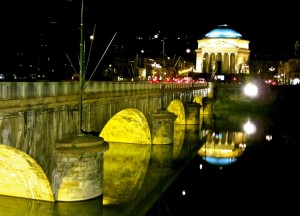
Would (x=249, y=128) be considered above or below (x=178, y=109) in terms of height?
below

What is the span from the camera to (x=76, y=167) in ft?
60.0

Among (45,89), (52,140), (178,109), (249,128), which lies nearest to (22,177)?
(52,140)

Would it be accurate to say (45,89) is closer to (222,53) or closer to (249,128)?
(249,128)

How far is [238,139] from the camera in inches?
1748

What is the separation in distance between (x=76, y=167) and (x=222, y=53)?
354ft

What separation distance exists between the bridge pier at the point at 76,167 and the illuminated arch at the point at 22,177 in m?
0.58

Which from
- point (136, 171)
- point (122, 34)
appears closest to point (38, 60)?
point (122, 34)

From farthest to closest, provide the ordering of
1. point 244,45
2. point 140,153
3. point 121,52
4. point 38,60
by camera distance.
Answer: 1. point 244,45
2. point 121,52
3. point 38,60
4. point 140,153

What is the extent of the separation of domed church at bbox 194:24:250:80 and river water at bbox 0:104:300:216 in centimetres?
7785

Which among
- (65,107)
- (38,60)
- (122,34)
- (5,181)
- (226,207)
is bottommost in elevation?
(226,207)

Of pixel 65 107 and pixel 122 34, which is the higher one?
pixel 122 34

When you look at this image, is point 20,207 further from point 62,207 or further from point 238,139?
point 238,139

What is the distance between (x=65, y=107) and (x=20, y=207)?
500cm

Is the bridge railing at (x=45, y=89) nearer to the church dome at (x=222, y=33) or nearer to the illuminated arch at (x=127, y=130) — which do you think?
the illuminated arch at (x=127, y=130)
